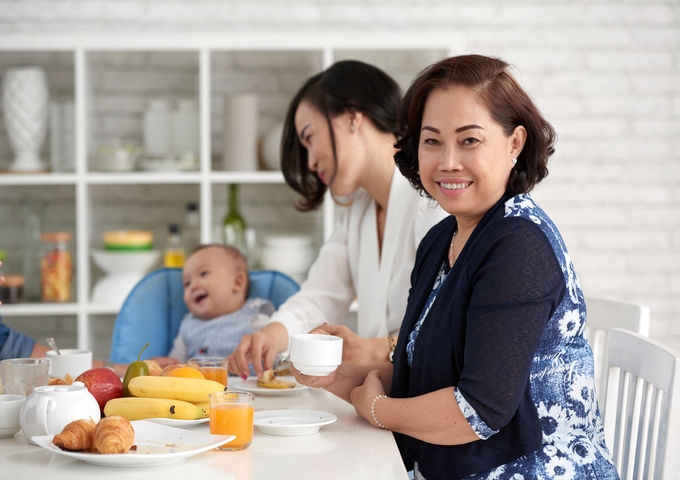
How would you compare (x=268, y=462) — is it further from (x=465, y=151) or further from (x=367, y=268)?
(x=367, y=268)

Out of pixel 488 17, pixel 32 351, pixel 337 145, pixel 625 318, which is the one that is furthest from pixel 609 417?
pixel 488 17

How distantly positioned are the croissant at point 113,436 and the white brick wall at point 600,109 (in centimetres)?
243

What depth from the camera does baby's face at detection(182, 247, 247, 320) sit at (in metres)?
2.54

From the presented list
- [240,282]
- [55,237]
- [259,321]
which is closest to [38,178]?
[55,237]

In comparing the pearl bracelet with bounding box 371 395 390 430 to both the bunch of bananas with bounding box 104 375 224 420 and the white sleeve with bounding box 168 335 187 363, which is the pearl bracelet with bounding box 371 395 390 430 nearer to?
the bunch of bananas with bounding box 104 375 224 420

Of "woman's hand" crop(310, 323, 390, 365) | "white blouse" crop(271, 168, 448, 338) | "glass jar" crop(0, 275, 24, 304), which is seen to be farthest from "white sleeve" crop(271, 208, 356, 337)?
"glass jar" crop(0, 275, 24, 304)

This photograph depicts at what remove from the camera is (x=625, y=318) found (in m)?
1.88

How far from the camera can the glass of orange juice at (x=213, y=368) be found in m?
1.52

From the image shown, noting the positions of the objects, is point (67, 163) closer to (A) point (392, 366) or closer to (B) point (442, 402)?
(A) point (392, 366)

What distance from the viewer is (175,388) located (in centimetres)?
137

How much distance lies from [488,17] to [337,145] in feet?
5.48

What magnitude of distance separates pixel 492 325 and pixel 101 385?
0.73 m

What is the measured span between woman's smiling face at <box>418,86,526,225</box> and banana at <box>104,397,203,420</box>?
0.61 metres

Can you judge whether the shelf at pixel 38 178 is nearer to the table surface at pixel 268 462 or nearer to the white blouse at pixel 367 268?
the white blouse at pixel 367 268
